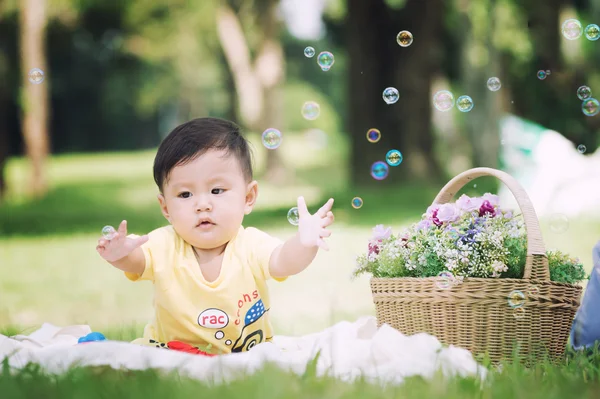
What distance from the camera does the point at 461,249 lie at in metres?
3.09

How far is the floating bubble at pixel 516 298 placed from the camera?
297 cm

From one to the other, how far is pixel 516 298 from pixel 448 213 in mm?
459

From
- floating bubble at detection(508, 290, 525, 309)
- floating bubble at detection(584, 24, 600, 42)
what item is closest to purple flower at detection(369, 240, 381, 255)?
floating bubble at detection(508, 290, 525, 309)

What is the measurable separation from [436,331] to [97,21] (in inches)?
934

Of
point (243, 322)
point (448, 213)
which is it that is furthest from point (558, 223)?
point (243, 322)

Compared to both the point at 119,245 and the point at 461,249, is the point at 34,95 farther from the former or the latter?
the point at 461,249

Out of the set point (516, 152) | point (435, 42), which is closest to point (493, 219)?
point (516, 152)

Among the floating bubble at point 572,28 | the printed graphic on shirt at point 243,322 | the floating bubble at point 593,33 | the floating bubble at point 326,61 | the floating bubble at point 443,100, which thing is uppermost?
the floating bubble at point 572,28

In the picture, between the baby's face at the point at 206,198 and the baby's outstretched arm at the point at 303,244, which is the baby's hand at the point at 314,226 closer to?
the baby's outstretched arm at the point at 303,244

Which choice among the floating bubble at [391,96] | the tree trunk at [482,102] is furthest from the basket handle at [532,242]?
the tree trunk at [482,102]

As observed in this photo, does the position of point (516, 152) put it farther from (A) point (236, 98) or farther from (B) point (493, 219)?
(A) point (236, 98)

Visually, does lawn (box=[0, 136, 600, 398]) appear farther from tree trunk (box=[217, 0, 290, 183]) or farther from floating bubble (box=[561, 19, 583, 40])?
floating bubble (box=[561, 19, 583, 40])

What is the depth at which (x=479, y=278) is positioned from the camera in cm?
301

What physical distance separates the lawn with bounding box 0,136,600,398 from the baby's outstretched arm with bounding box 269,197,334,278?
0.49m
